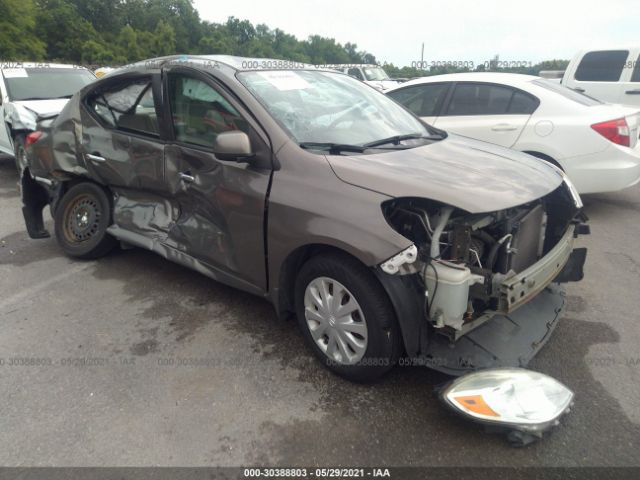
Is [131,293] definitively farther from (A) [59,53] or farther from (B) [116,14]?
(B) [116,14]

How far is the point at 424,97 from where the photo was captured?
5.96 metres

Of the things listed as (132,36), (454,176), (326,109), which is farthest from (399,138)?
(132,36)

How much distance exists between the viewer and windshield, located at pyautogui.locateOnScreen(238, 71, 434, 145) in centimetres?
282

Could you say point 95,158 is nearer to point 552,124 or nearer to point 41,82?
point 552,124

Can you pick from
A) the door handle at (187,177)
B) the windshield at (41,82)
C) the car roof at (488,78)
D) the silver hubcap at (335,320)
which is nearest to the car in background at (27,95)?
the windshield at (41,82)

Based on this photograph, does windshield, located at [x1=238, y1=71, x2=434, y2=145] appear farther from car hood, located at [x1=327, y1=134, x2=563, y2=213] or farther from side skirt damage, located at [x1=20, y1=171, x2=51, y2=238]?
side skirt damage, located at [x1=20, y1=171, x2=51, y2=238]

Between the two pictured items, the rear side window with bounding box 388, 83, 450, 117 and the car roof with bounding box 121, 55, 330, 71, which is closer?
the car roof with bounding box 121, 55, 330, 71

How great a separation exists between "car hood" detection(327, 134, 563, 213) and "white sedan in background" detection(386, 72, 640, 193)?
7.80ft

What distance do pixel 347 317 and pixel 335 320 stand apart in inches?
3.4

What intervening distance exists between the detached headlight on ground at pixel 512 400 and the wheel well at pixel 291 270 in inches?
35.5

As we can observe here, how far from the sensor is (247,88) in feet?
9.43

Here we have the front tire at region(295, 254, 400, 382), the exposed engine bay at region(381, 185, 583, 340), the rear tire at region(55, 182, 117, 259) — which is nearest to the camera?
the exposed engine bay at region(381, 185, 583, 340)

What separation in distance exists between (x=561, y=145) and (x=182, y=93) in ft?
13.2

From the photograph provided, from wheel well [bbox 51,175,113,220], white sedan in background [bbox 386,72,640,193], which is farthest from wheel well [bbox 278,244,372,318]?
white sedan in background [bbox 386,72,640,193]
